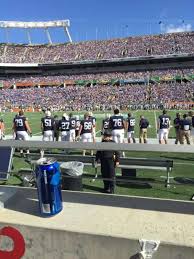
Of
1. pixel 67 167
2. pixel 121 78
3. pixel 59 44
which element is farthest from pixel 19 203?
pixel 59 44

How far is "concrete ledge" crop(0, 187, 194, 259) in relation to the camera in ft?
10.4

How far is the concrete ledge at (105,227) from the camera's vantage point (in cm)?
317

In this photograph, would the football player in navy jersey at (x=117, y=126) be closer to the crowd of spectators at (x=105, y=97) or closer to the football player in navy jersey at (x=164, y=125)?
the football player in navy jersey at (x=164, y=125)

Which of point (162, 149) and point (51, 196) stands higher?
point (162, 149)

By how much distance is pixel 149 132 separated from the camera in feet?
74.6

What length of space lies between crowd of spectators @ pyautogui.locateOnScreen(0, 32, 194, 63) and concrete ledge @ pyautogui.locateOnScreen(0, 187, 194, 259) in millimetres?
73618

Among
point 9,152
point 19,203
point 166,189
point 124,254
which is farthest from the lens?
point 166,189

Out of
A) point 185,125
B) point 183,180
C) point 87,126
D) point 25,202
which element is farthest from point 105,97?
point 25,202

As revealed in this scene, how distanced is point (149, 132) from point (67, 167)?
16890 mm

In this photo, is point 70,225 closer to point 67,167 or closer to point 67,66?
point 67,167

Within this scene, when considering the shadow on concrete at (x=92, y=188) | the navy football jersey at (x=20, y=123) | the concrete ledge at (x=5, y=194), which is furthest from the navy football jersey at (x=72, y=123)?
the concrete ledge at (x=5, y=194)

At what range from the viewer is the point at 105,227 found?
3.46m

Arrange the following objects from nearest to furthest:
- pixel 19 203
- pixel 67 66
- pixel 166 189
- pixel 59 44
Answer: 1. pixel 19 203
2. pixel 166 189
3. pixel 67 66
4. pixel 59 44

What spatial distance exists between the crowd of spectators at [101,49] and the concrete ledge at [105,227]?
242ft
